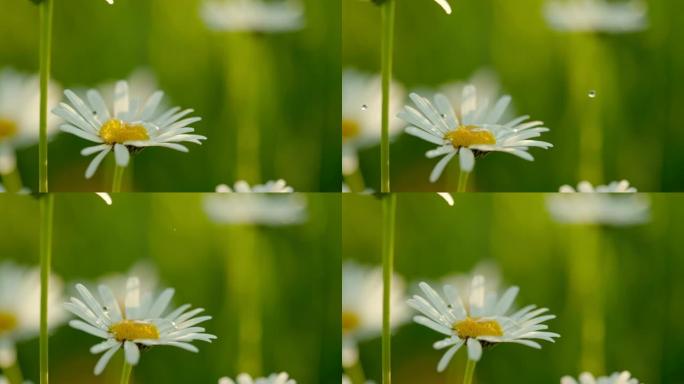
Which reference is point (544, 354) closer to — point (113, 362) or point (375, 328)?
point (375, 328)

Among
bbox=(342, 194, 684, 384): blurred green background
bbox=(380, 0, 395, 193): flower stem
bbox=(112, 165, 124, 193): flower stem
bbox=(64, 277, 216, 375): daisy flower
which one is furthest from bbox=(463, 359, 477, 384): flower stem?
bbox=(112, 165, 124, 193): flower stem

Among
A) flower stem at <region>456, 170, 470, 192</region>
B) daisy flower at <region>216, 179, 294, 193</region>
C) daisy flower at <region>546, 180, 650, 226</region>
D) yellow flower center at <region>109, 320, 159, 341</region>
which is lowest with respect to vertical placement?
yellow flower center at <region>109, 320, 159, 341</region>

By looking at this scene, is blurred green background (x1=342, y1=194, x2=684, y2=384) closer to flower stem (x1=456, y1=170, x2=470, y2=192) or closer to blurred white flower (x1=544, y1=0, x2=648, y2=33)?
flower stem (x1=456, y1=170, x2=470, y2=192)

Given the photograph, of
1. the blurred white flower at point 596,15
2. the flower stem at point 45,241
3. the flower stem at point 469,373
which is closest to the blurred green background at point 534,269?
the flower stem at point 469,373

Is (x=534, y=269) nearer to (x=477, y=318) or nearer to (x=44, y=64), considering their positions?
(x=477, y=318)

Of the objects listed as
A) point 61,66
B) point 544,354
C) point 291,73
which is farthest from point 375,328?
point 61,66
